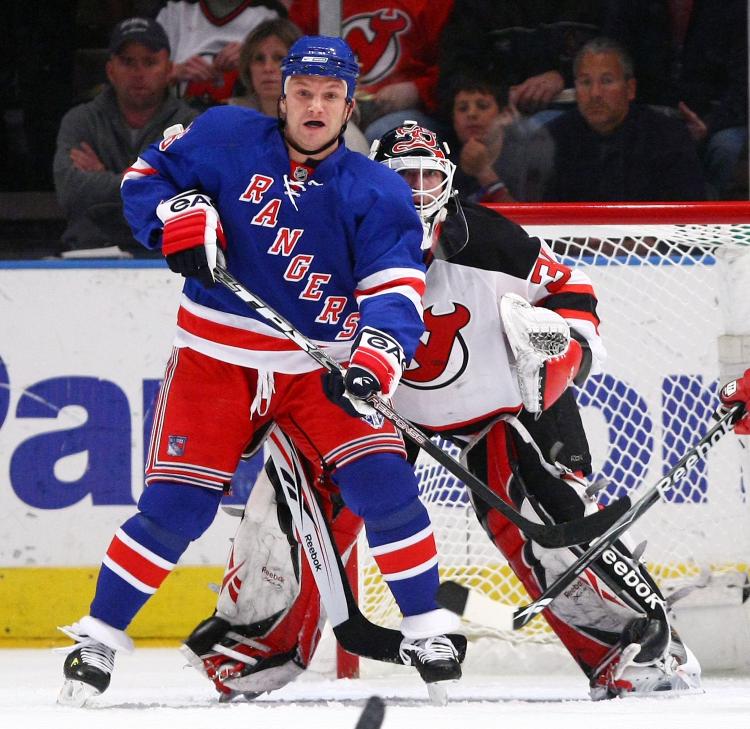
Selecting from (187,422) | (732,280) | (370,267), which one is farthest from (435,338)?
(732,280)

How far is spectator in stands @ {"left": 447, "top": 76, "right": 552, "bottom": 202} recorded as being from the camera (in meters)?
4.14

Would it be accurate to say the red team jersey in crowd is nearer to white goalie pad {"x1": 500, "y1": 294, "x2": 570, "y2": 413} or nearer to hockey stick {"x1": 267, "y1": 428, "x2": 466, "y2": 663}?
white goalie pad {"x1": 500, "y1": 294, "x2": 570, "y2": 413}

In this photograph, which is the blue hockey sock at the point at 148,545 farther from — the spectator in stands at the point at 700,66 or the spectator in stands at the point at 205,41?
the spectator in stands at the point at 700,66

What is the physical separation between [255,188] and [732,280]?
123 centimetres

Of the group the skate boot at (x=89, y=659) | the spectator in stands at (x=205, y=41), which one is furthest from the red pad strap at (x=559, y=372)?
the spectator in stands at (x=205, y=41)

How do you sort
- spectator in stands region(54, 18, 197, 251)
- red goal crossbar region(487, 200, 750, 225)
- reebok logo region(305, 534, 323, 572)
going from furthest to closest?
spectator in stands region(54, 18, 197, 251)
red goal crossbar region(487, 200, 750, 225)
reebok logo region(305, 534, 323, 572)

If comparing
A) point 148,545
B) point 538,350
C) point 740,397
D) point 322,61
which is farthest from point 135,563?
point 740,397

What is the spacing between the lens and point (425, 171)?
2910 millimetres

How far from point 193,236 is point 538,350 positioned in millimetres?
717

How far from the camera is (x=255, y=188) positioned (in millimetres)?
2697

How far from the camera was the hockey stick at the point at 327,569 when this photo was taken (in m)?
2.81

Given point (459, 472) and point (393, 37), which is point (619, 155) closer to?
point (393, 37)

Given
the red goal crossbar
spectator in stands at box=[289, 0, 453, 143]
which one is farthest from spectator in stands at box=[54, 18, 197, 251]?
the red goal crossbar

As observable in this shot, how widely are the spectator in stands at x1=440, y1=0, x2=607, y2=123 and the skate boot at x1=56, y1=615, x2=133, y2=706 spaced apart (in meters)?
2.10
